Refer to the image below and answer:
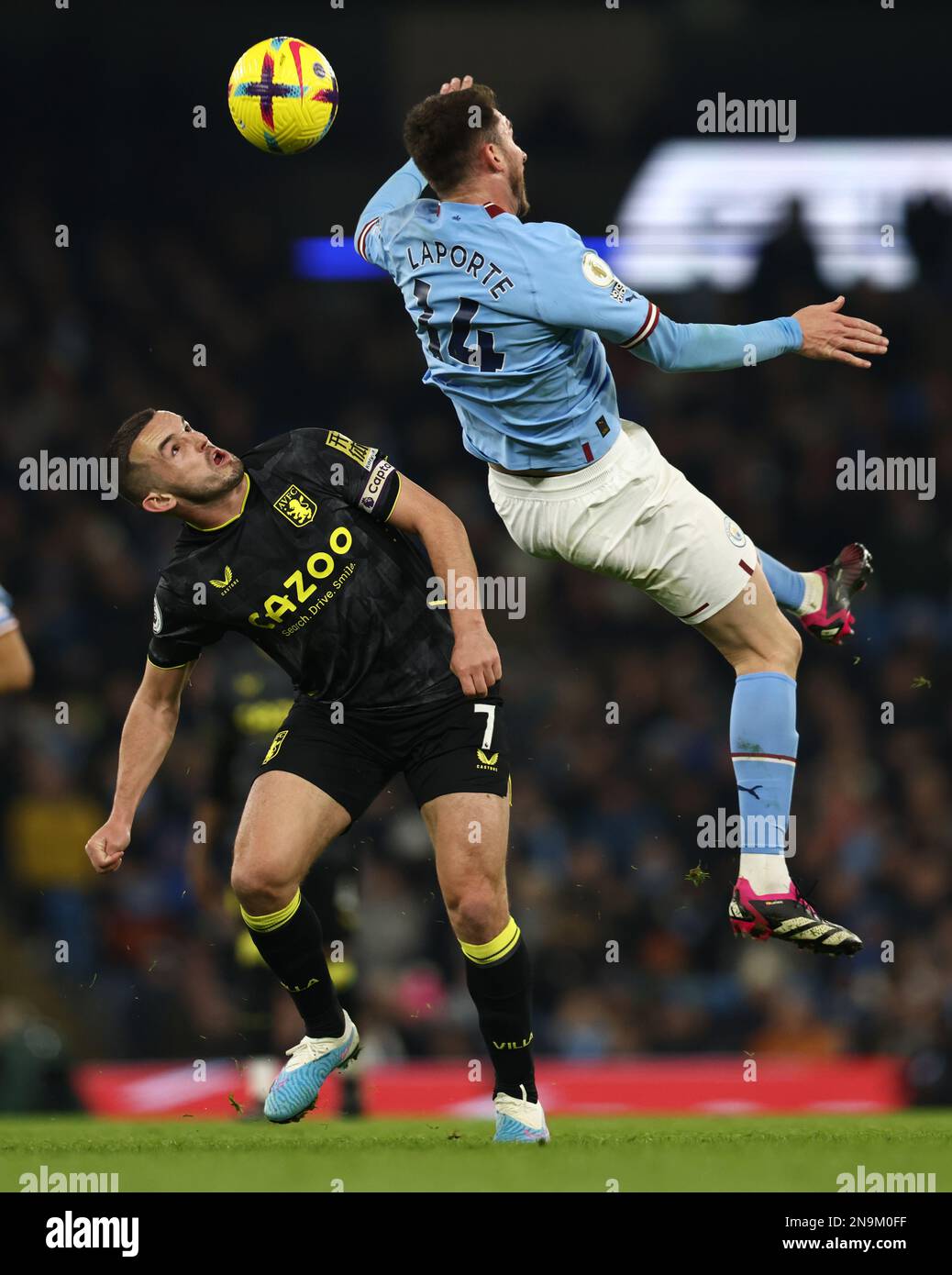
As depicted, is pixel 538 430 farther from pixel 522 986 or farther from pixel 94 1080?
pixel 94 1080

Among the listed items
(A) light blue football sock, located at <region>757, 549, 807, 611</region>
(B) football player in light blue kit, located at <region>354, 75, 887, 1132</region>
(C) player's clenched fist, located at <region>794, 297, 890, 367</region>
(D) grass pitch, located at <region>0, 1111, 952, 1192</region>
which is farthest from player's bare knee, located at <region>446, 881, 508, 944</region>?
(C) player's clenched fist, located at <region>794, 297, 890, 367</region>

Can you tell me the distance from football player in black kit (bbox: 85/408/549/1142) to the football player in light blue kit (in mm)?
416

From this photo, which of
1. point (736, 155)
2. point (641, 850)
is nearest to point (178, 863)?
point (641, 850)

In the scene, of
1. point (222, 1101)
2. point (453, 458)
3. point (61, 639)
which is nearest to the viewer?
point (222, 1101)

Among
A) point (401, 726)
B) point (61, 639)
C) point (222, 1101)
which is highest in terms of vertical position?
point (61, 639)

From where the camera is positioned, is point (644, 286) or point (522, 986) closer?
point (522, 986)

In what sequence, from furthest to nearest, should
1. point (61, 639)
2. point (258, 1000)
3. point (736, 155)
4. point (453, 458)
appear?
point (736, 155), point (453, 458), point (61, 639), point (258, 1000)

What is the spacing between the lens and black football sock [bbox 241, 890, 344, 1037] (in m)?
6.35

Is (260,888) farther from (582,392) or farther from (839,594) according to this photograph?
(839,594)

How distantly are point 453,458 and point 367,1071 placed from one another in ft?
16.9

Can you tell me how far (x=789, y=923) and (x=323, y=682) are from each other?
5.68 feet

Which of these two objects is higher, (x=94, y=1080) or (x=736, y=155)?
(x=736, y=155)

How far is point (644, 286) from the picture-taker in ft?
46.3

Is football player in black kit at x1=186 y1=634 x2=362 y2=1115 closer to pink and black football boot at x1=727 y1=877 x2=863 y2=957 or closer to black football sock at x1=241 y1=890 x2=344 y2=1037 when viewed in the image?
black football sock at x1=241 y1=890 x2=344 y2=1037
